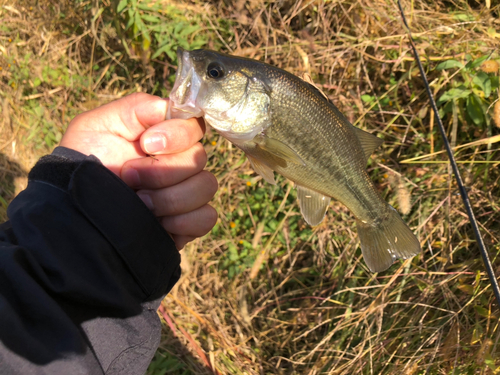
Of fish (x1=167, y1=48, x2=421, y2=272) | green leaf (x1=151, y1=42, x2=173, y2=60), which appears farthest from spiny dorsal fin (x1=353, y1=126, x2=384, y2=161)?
green leaf (x1=151, y1=42, x2=173, y2=60)

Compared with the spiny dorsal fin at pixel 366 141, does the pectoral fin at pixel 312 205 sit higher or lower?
lower

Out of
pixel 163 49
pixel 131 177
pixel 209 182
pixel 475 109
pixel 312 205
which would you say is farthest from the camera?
pixel 163 49

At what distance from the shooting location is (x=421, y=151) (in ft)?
8.89

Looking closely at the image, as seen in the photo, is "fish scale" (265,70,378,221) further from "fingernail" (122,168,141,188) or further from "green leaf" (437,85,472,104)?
"green leaf" (437,85,472,104)

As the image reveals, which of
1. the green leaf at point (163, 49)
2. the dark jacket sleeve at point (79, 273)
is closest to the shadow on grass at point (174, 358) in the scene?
the dark jacket sleeve at point (79, 273)

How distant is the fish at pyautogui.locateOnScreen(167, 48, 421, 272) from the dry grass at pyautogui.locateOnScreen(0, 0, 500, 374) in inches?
43.9

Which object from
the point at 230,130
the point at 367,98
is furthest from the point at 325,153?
the point at 367,98

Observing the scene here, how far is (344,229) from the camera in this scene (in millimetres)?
2830

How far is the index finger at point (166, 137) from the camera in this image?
147cm

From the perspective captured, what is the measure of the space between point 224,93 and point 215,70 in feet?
0.35

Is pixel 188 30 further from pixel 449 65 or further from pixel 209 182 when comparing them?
pixel 449 65

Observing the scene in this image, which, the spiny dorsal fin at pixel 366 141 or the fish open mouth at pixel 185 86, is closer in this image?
the fish open mouth at pixel 185 86

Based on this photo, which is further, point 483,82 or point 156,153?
point 483,82

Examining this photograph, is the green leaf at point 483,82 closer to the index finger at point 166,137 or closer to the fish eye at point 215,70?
the fish eye at point 215,70
